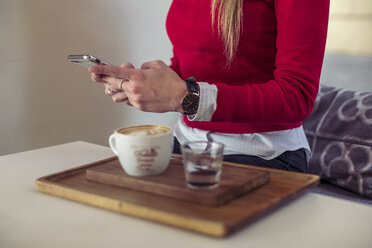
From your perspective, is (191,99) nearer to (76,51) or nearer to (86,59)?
(86,59)

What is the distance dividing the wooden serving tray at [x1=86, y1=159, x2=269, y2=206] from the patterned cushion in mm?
926

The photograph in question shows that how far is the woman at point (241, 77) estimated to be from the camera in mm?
888

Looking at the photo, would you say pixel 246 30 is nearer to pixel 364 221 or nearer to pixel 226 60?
pixel 226 60

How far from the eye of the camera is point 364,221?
0.67 meters

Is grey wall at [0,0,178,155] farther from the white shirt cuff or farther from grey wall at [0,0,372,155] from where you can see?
the white shirt cuff

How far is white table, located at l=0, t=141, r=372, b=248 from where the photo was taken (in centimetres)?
58

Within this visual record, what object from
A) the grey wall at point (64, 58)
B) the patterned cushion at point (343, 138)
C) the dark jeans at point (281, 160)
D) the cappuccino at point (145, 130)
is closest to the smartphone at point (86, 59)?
the cappuccino at point (145, 130)

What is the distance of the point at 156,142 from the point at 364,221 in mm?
354

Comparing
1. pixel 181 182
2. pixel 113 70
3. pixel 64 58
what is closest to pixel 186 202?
pixel 181 182

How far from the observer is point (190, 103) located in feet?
2.89

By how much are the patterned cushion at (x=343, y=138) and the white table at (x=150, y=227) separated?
893 millimetres

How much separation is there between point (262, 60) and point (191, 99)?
311 mm

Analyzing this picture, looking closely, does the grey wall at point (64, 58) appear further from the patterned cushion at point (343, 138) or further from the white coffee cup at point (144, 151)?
the white coffee cup at point (144, 151)

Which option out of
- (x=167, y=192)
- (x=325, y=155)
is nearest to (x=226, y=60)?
(x=167, y=192)
